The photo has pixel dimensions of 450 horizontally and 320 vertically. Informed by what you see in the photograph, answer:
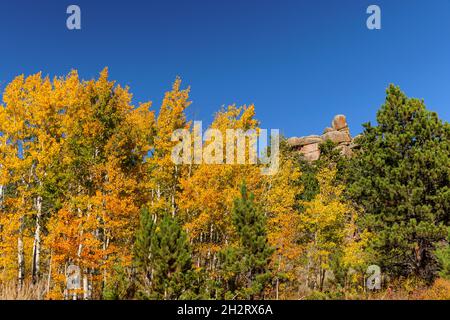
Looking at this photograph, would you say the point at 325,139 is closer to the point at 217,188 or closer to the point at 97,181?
the point at 217,188

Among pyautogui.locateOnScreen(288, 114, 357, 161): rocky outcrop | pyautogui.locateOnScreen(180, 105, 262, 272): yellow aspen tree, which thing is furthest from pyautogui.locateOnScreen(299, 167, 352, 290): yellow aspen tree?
pyautogui.locateOnScreen(288, 114, 357, 161): rocky outcrop

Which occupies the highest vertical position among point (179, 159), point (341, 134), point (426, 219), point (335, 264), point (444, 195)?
point (341, 134)

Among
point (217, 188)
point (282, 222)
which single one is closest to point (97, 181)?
point (217, 188)

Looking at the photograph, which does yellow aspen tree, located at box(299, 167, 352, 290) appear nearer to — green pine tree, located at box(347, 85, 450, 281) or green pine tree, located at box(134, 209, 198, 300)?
green pine tree, located at box(347, 85, 450, 281)

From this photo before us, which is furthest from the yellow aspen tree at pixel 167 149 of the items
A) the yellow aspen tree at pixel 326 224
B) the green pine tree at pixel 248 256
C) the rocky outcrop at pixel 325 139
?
the rocky outcrop at pixel 325 139

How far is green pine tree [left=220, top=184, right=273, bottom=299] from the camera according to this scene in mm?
16578

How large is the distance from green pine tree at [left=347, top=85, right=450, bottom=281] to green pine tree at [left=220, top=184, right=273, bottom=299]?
21.9 feet

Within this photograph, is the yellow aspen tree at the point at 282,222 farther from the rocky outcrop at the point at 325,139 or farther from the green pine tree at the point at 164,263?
the rocky outcrop at the point at 325,139

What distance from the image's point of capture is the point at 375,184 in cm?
2062

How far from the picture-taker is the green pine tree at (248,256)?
54.4 ft

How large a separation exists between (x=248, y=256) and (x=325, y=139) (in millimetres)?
42433
